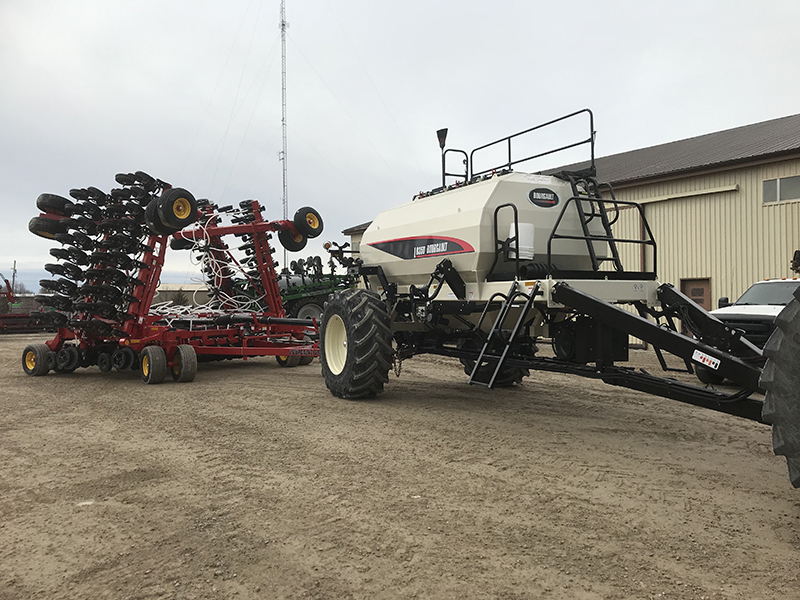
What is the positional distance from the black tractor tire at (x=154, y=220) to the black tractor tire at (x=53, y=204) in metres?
1.81

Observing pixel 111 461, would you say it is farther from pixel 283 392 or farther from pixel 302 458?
pixel 283 392

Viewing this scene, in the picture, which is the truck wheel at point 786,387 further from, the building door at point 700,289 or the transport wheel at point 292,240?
the building door at point 700,289

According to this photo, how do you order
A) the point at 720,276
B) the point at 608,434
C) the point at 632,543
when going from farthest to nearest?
the point at 720,276 → the point at 608,434 → the point at 632,543

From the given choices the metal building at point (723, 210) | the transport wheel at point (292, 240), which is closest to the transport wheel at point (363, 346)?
the transport wheel at point (292, 240)

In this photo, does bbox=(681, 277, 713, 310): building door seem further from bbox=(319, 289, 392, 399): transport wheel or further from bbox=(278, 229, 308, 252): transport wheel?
bbox=(319, 289, 392, 399): transport wheel

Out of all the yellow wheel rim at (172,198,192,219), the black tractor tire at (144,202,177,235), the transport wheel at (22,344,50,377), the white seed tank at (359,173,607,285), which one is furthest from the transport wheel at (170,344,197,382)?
the white seed tank at (359,173,607,285)

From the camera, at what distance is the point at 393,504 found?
3.82 m

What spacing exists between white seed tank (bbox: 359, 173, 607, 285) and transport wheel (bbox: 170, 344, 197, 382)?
403cm

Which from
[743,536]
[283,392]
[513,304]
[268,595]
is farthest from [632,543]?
[283,392]

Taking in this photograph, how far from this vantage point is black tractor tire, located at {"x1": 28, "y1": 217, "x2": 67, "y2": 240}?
34.0ft

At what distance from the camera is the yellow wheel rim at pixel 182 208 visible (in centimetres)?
953

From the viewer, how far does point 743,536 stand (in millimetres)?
3342

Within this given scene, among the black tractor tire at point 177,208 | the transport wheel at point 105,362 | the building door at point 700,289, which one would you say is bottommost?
the transport wheel at point 105,362

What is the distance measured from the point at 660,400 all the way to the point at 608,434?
7.87ft
